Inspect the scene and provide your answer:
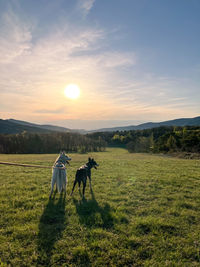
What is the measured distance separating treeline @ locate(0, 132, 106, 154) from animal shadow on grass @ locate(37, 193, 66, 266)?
7013 centimetres

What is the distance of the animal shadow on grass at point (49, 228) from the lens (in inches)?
183

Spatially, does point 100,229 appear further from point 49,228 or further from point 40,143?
point 40,143

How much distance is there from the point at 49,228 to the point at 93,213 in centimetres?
196

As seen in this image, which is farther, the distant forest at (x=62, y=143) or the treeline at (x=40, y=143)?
the treeline at (x=40, y=143)

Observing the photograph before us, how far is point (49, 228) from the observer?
19.3 ft

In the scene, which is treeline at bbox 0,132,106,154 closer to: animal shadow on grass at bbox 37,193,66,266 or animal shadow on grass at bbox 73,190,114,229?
animal shadow on grass at bbox 73,190,114,229

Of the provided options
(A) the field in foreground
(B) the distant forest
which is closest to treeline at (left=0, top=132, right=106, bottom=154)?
(B) the distant forest

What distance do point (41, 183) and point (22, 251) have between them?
7342 mm

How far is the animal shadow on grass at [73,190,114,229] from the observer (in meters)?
6.25

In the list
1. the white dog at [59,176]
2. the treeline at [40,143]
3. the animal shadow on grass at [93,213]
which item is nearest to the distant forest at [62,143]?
the treeline at [40,143]

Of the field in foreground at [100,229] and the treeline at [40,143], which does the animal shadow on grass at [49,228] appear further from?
the treeline at [40,143]

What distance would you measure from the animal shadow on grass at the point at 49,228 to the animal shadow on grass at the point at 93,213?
2.64 ft

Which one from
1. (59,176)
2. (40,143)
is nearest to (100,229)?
(59,176)

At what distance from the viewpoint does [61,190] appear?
933cm
